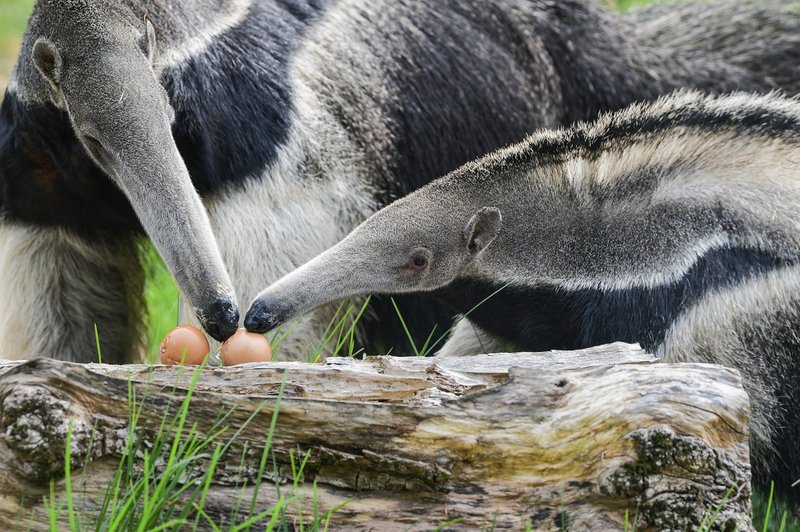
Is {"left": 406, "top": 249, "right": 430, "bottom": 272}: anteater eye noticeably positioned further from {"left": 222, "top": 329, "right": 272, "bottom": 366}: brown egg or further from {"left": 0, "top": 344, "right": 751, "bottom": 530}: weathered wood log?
{"left": 0, "top": 344, "right": 751, "bottom": 530}: weathered wood log

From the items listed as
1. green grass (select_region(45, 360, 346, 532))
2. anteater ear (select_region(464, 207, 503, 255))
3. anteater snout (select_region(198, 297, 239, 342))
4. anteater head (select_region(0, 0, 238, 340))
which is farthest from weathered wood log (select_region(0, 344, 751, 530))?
anteater ear (select_region(464, 207, 503, 255))

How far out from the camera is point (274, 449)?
10.2 ft

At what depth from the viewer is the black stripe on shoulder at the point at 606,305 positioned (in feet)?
13.4

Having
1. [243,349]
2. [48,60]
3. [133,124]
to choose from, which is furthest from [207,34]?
[243,349]

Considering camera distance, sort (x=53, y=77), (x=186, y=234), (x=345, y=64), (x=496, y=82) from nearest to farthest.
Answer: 1. (x=186, y=234)
2. (x=53, y=77)
3. (x=345, y=64)
4. (x=496, y=82)

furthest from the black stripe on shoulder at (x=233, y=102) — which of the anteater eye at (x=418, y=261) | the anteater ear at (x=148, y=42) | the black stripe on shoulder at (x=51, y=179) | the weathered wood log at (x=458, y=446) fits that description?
the weathered wood log at (x=458, y=446)

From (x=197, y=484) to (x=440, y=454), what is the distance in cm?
66

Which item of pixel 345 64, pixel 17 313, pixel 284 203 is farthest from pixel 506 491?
pixel 17 313

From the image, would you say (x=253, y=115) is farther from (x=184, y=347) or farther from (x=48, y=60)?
(x=184, y=347)

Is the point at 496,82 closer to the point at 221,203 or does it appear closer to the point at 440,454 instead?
the point at 221,203

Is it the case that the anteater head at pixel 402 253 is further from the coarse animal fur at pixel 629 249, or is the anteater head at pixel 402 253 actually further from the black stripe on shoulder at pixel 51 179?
the black stripe on shoulder at pixel 51 179

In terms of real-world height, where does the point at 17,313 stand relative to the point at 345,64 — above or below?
below

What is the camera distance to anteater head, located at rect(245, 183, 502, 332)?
159 inches

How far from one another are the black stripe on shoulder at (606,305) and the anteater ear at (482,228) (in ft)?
0.59
